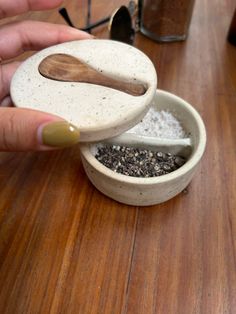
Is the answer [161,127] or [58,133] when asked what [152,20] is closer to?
[161,127]

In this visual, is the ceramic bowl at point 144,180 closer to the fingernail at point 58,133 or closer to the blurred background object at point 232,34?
the fingernail at point 58,133

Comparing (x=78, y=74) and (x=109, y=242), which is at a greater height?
(x=78, y=74)

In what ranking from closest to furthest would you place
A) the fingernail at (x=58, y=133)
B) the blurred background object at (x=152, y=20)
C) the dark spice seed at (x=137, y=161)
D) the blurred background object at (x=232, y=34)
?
the fingernail at (x=58, y=133) < the dark spice seed at (x=137, y=161) < the blurred background object at (x=152, y=20) < the blurred background object at (x=232, y=34)

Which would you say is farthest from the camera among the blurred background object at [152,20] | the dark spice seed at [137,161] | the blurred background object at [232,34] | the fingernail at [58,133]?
the blurred background object at [232,34]

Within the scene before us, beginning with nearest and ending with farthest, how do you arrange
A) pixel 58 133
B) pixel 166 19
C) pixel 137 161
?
pixel 58 133 → pixel 137 161 → pixel 166 19

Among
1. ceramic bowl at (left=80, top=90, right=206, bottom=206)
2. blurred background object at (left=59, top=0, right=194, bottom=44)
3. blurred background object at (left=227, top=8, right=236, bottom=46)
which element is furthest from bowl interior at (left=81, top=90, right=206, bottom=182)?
blurred background object at (left=227, top=8, right=236, bottom=46)

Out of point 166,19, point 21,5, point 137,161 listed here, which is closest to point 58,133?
point 137,161

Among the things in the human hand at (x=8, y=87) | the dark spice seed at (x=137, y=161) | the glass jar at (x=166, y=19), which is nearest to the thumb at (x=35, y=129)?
the human hand at (x=8, y=87)

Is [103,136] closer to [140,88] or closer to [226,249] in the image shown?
[140,88]
